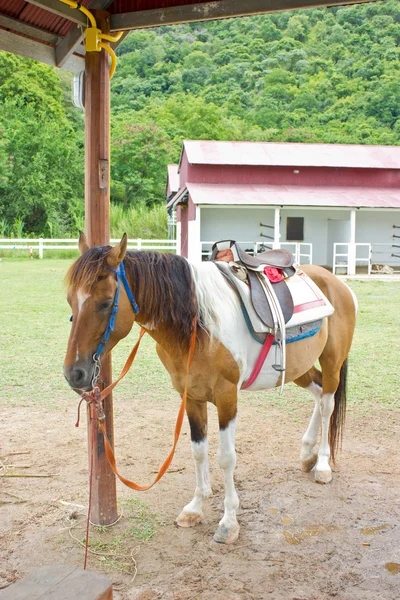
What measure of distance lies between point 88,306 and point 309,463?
237 cm

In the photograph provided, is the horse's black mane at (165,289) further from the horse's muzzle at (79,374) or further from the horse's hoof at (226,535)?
the horse's hoof at (226,535)

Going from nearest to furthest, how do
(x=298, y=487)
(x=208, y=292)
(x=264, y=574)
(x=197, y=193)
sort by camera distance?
1. (x=264, y=574)
2. (x=208, y=292)
3. (x=298, y=487)
4. (x=197, y=193)

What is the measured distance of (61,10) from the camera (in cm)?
295

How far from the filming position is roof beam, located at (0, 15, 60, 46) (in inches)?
128

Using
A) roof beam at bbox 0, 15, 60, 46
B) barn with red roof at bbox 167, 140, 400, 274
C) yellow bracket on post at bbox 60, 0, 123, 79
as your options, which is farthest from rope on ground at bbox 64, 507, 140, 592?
barn with red roof at bbox 167, 140, 400, 274

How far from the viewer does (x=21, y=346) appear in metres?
7.86

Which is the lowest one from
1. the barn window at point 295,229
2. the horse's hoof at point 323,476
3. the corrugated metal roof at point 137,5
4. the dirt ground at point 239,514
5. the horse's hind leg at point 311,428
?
the dirt ground at point 239,514

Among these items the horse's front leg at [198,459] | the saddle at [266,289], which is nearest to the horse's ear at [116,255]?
the saddle at [266,289]

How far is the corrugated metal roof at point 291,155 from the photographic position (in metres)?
22.3

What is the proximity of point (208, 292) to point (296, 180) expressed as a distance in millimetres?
20774

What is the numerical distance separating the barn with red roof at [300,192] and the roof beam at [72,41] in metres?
17.7

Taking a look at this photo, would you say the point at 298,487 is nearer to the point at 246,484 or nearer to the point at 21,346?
the point at 246,484

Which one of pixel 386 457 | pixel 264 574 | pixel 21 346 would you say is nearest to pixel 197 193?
pixel 21 346

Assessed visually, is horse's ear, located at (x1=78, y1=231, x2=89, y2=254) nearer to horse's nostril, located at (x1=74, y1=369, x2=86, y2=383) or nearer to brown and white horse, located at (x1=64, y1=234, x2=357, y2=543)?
brown and white horse, located at (x1=64, y1=234, x2=357, y2=543)
